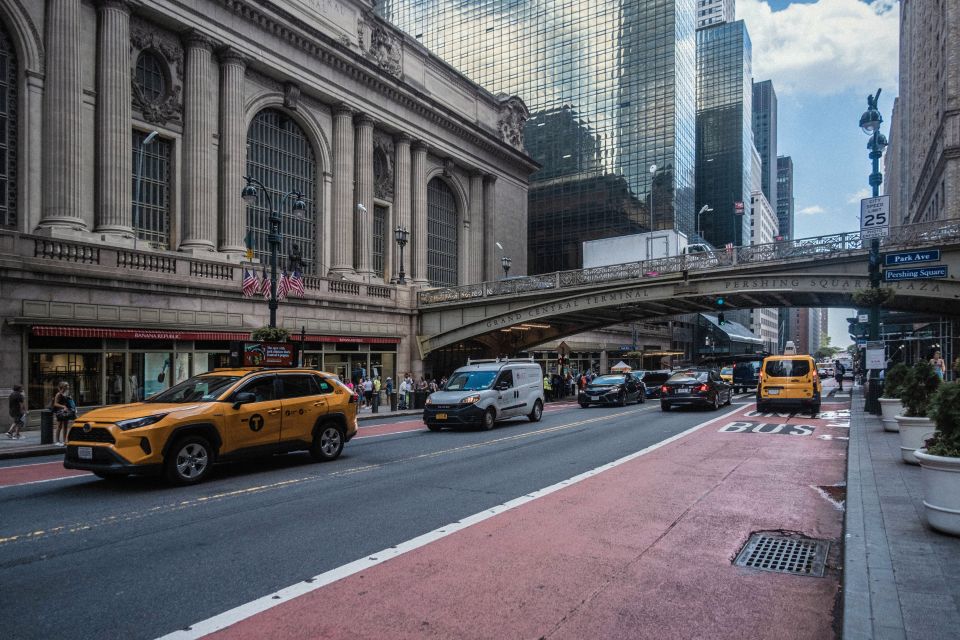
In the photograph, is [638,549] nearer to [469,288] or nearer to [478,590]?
[478,590]

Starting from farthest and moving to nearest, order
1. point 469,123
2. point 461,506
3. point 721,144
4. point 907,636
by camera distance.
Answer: point 721,144
point 469,123
point 461,506
point 907,636

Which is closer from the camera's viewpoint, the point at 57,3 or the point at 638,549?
the point at 638,549

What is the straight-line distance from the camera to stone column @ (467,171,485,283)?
51.9m

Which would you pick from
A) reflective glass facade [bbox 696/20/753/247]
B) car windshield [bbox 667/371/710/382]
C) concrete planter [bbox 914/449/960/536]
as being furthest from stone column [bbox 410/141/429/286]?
reflective glass facade [bbox 696/20/753/247]

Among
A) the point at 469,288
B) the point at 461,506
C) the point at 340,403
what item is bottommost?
the point at 461,506

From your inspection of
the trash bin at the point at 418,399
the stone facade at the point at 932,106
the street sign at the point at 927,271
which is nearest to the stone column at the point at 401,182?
the trash bin at the point at 418,399

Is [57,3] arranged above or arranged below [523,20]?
below

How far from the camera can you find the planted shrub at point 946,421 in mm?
6191

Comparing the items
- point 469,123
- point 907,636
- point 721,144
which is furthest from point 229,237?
point 721,144

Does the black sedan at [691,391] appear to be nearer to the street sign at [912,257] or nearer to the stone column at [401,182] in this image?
the street sign at [912,257]

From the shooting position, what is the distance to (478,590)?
5.12 m

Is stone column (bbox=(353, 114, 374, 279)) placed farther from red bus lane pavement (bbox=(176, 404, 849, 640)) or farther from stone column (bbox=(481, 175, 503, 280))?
red bus lane pavement (bbox=(176, 404, 849, 640))

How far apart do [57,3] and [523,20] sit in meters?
78.4

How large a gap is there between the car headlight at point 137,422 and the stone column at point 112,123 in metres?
19.8
